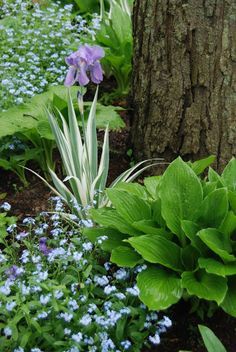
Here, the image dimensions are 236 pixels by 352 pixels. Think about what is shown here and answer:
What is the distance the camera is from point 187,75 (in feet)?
12.1

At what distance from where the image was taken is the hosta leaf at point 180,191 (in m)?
2.96

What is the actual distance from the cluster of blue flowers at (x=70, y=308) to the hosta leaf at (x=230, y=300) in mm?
297

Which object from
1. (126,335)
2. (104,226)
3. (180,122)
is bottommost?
(126,335)

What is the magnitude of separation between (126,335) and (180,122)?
152 cm

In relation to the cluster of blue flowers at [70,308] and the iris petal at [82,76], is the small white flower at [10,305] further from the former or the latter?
the iris petal at [82,76]

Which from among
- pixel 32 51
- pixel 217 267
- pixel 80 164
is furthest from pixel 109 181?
pixel 32 51

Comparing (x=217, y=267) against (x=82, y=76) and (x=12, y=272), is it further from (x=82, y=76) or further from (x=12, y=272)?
(x=82, y=76)

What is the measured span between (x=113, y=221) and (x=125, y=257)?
215 millimetres

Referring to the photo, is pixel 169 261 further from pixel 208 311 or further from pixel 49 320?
pixel 49 320

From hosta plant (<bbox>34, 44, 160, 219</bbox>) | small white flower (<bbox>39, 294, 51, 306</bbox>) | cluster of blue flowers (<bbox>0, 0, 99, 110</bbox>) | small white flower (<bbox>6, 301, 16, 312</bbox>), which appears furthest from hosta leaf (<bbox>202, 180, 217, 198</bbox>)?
cluster of blue flowers (<bbox>0, 0, 99, 110</bbox>)

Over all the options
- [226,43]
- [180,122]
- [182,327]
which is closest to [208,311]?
[182,327]

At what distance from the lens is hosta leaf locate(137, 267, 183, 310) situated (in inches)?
107

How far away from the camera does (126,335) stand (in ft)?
8.97

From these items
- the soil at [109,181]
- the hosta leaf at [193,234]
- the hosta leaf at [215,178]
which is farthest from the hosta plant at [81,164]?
the hosta leaf at [193,234]
